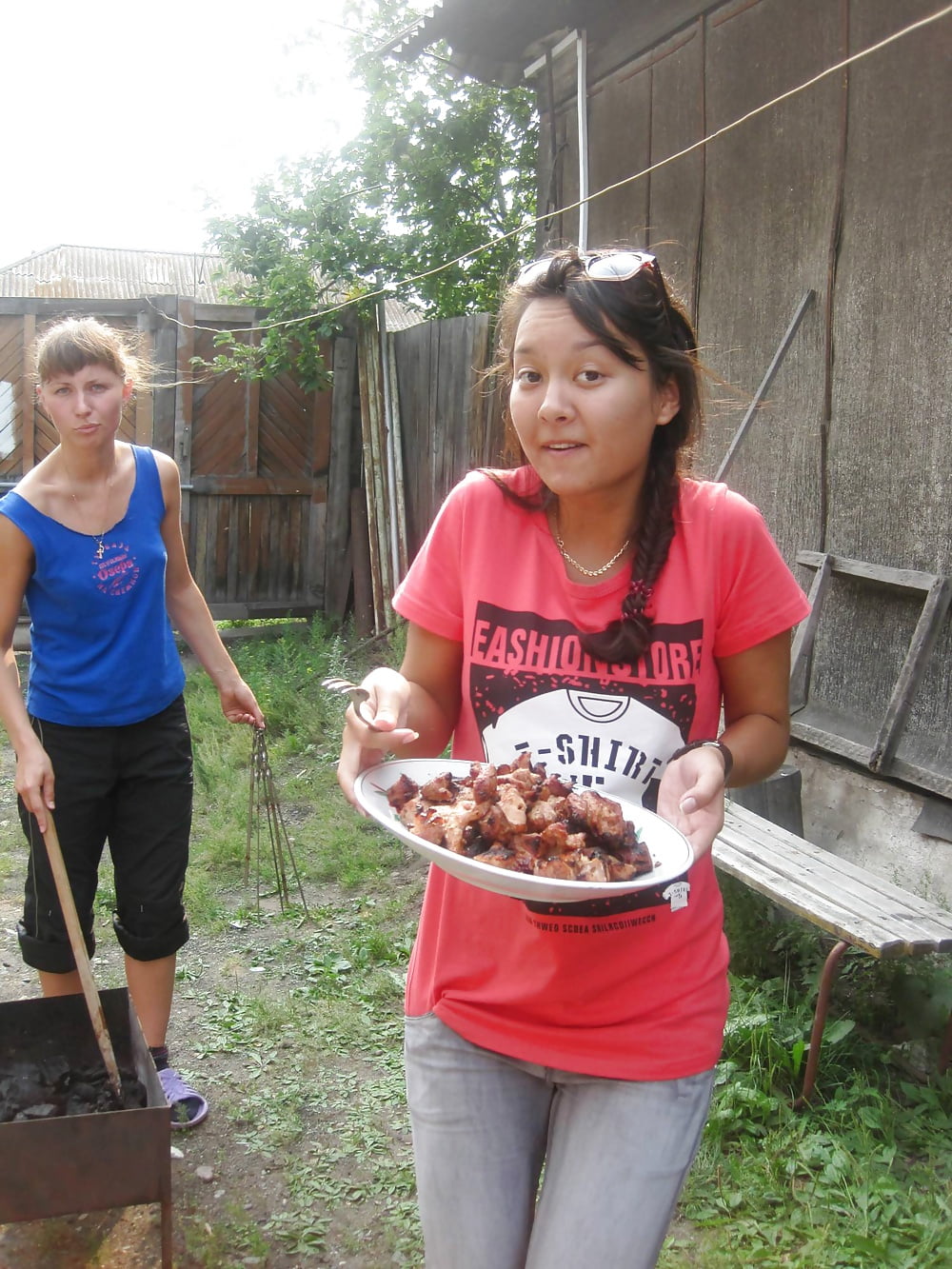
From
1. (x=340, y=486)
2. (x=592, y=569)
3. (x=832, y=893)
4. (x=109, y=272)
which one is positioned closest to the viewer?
(x=592, y=569)

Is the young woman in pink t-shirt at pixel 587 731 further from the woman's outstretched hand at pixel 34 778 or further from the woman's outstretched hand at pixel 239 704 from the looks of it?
the woman's outstretched hand at pixel 239 704

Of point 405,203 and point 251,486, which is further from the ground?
point 405,203

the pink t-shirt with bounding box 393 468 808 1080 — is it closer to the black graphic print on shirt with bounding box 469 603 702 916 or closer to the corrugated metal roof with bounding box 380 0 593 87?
the black graphic print on shirt with bounding box 469 603 702 916

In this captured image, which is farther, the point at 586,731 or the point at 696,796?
the point at 586,731

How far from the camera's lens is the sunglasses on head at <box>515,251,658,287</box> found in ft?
5.47

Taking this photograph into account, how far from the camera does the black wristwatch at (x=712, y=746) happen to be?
1.65 m

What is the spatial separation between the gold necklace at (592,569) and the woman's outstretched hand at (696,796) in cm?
32

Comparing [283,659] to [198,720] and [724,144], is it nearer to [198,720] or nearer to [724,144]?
[198,720]

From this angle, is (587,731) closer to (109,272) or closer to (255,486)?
(255,486)

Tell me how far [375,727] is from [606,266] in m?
0.77

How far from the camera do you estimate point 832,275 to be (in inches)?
173

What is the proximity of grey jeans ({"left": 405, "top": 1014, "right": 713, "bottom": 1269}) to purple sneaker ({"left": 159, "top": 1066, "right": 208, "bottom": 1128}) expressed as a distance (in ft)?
6.39

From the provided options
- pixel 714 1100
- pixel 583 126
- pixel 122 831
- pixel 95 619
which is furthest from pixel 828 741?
pixel 583 126

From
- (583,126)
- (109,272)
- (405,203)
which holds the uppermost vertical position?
(109,272)
